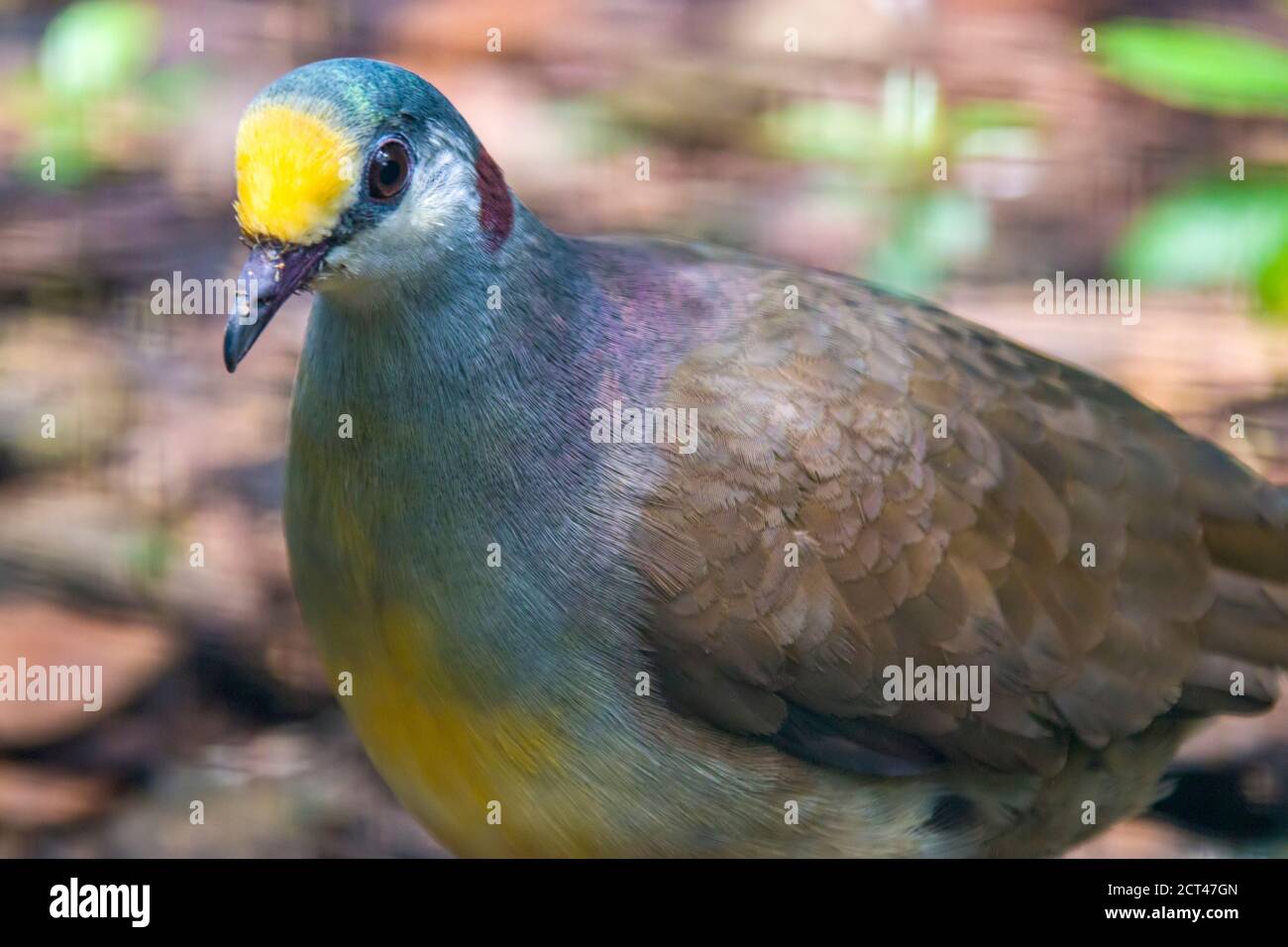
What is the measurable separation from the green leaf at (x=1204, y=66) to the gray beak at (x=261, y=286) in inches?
75.2

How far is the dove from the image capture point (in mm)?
2898

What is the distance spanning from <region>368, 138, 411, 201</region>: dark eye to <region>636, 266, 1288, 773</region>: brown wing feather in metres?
0.74

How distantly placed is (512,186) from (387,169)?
5.86 feet

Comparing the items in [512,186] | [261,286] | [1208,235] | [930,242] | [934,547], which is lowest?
[934,547]

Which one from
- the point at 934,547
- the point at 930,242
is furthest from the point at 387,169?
the point at 930,242

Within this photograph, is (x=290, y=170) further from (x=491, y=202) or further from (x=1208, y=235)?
(x=1208, y=235)

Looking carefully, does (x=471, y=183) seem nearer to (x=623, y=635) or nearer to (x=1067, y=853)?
(x=623, y=635)

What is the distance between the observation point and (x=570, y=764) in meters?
2.99

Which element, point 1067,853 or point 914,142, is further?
point 914,142

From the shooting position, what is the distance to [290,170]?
8.36 ft

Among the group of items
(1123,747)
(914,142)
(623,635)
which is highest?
(914,142)

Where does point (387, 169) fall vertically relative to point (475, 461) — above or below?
above
